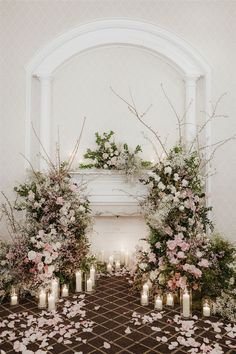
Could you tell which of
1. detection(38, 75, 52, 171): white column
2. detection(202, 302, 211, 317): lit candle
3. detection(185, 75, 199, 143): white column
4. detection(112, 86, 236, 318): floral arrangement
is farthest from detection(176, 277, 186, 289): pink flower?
detection(38, 75, 52, 171): white column

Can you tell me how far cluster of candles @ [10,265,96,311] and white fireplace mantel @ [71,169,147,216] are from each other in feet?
4.05

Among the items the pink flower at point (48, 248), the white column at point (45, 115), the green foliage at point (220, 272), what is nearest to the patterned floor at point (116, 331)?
the green foliage at point (220, 272)

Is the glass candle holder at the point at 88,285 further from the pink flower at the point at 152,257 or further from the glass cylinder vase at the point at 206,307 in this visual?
the glass cylinder vase at the point at 206,307

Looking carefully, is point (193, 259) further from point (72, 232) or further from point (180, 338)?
point (72, 232)

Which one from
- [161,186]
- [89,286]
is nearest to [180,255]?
[161,186]

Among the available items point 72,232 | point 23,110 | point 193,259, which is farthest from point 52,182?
point 193,259

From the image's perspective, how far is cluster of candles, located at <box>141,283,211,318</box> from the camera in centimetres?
426

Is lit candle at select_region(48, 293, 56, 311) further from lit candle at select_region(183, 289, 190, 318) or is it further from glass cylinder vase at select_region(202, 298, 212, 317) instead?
glass cylinder vase at select_region(202, 298, 212, 317)

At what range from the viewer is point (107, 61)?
6578mm

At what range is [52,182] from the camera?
17.3ft

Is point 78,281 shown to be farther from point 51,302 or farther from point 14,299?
point 14,299

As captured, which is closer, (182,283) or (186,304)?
(186,304)

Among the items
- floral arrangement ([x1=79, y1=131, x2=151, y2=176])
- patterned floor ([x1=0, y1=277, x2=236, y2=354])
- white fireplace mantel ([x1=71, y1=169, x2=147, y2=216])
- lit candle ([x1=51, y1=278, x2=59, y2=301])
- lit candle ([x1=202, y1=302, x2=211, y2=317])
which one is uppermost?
floral arrangement ([x1=79, y1=131, x2=151, y2=176])

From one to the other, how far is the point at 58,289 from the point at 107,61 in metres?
4.28
